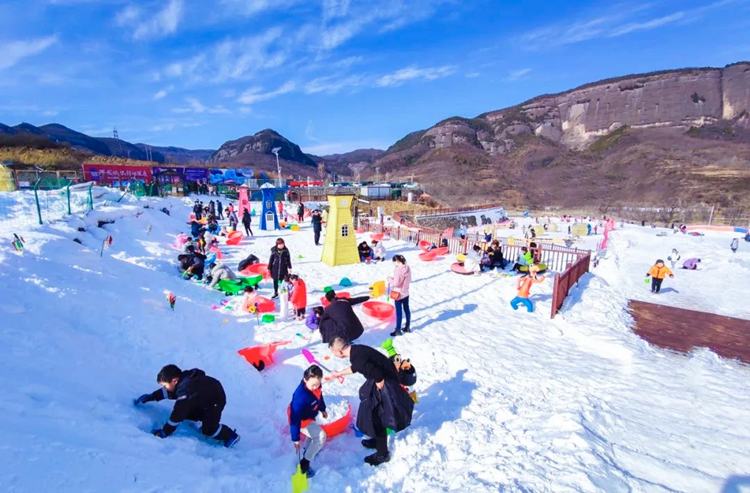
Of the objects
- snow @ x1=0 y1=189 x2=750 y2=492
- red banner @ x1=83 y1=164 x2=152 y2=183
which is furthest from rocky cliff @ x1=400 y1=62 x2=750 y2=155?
snow @ x1=0 y1=189 x2=750 y2=492

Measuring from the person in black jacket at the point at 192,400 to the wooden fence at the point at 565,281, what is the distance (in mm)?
7330

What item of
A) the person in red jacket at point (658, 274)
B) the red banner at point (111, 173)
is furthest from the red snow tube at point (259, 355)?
the red banner at point (111, 173)

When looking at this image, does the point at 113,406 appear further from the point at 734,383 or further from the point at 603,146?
the point at 603,146

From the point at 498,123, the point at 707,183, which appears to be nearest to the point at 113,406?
the point at 707,183

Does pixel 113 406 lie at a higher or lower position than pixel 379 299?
higher

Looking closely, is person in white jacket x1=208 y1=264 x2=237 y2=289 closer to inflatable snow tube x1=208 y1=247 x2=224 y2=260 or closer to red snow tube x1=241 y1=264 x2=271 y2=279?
red snow tube x1=241 y1=264 x2=271 y2=279

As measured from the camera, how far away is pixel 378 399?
3.48 metres

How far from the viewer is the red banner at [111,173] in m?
30.4

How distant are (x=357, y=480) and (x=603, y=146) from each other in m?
140

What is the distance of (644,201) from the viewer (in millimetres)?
68938

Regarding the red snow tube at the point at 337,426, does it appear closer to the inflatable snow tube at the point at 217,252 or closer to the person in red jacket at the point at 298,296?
the person in red jacket at the point at 298,296

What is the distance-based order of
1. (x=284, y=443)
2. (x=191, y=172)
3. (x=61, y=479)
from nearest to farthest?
(x=61, y=479) → (x=284, y=443) → (x=191, y=172)

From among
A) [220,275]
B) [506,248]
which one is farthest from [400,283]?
[506,248]

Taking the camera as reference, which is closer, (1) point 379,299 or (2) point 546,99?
(1) point 379,299
